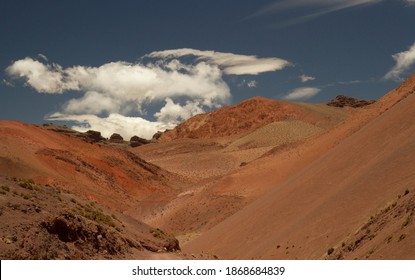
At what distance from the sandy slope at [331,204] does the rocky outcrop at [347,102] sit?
153 m

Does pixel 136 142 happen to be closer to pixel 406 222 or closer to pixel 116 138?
pixel 116 138

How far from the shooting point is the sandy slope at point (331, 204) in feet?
55.7

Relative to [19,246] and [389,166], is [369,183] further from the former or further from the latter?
[19,246]

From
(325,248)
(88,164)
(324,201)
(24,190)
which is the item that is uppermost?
(88,164)

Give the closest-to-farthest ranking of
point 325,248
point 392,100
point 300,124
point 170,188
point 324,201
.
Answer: point 325,248 < point 324,201 < point 392,100 < point 170,188 < point 300,124

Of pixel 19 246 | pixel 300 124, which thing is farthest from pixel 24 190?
pixel 300 124

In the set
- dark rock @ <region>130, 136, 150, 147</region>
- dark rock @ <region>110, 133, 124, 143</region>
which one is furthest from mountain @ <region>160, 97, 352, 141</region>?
dark rock @ <region>110, 133, 124, 143</region>

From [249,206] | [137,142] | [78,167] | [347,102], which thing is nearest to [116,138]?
[137,142]

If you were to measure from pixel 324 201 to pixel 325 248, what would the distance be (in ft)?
15.6

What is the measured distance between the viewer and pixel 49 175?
51656 mm

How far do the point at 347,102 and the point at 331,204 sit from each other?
167m

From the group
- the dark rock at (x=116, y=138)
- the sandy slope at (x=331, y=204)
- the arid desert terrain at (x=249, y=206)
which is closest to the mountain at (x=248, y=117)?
the dark rock at (x=116, y=138)

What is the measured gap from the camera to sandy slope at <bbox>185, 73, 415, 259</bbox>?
1698 cm

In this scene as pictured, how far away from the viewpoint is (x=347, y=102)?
7101 inches
